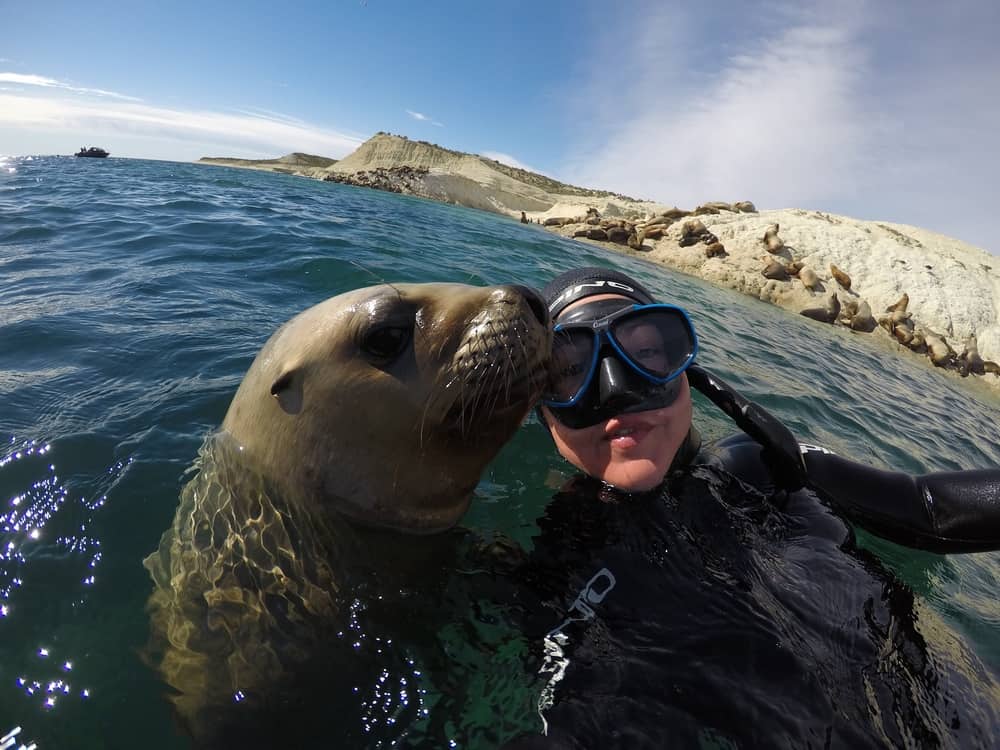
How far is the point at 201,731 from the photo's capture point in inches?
71.4

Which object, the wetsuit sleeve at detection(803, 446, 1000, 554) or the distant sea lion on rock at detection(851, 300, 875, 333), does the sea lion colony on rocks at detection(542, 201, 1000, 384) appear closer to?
the distant sea lion on rock at detection(851, 300, 875, 333)

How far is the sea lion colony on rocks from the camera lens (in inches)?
655

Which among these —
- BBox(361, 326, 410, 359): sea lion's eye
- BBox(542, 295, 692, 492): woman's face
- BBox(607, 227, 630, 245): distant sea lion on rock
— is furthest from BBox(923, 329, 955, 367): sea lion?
BBox(361, 326, 410, 359): sea lion's eye

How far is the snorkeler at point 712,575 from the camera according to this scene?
1.87 meters

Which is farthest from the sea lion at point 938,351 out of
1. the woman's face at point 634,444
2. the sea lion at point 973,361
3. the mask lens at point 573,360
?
the mask lens at point 573,360

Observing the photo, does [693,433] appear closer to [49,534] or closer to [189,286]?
[49,534]

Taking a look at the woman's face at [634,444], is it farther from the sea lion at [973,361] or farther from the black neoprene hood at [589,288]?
the sea lion at [973,361]

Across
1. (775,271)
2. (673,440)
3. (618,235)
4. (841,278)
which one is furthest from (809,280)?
(673,440)

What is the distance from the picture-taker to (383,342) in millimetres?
2086

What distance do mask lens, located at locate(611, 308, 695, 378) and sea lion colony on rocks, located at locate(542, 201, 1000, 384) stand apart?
55.0 ft

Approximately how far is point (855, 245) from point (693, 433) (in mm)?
24293

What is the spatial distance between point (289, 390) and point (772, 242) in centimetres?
2311

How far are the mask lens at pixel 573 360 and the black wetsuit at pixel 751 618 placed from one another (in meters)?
0.44

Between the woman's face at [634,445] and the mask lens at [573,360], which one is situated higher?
the mask lens at [573,360]
